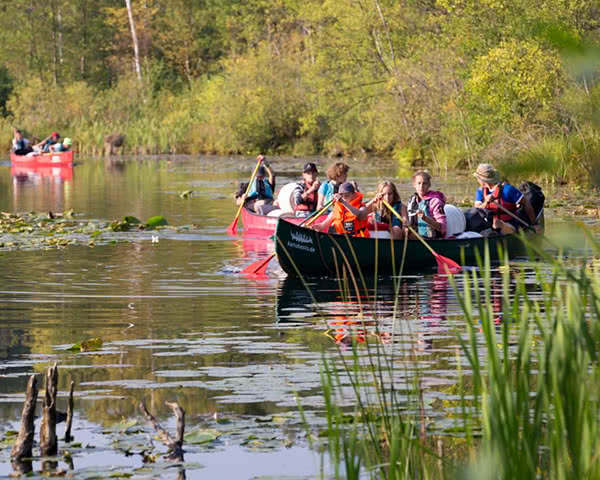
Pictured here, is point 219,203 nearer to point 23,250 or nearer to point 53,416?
point 23,250

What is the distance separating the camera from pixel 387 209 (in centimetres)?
1323

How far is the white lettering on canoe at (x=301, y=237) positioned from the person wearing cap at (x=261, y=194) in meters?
6.50

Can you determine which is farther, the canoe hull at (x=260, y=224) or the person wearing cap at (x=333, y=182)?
the canoe hull at (x=260, y=224)

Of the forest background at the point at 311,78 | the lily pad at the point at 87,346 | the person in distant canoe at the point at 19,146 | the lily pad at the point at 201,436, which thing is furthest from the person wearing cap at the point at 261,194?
the person in distant canoe at the point at 19,146

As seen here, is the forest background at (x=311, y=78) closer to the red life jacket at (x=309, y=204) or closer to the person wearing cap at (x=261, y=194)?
the red life jacket at (x=309, y=204)

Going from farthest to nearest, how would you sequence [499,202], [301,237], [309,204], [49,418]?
[309,204] → [499,202] → [301,237] → [49,418]

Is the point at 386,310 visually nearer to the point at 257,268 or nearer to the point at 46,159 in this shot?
the point at 257,268

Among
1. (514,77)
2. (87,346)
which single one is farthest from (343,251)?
(514,77)

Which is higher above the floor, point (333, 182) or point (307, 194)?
point (333, 182)

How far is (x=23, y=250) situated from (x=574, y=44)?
14107 mm

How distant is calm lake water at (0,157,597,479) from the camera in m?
5.88

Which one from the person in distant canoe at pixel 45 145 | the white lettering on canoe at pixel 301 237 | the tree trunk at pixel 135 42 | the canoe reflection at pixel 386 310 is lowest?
the canoe reflection at pixel 386 310

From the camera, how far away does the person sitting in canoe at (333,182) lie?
1491cm

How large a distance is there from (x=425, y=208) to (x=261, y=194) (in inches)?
258
